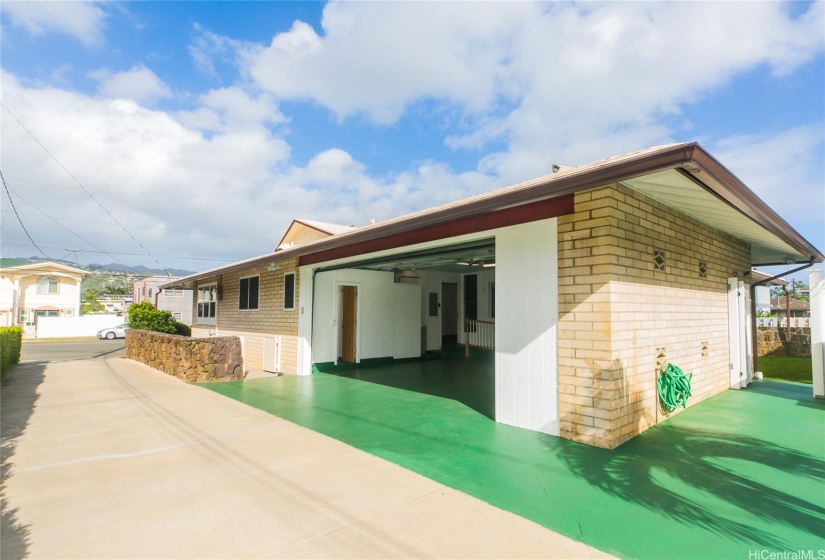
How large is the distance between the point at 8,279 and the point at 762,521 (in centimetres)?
4401

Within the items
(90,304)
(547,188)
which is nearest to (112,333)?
(547,188)

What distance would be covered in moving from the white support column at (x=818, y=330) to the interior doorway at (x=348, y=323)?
949 centimetres

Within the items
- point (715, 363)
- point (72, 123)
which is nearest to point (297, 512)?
point (715, 363)

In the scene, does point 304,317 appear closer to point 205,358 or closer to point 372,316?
point 372,316

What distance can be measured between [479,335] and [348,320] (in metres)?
4.48

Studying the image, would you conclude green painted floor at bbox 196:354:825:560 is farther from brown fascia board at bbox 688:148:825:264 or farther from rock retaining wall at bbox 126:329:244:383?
rock retaining wall at bbox 126:329:244:383

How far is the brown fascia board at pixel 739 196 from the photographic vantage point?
339 centimetres

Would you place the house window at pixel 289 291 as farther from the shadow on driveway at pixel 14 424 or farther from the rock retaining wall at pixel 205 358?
the shadow on driveway at pixel 14 424

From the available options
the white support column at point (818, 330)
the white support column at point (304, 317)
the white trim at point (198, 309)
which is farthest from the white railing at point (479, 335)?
the white trim at point (198, 309)

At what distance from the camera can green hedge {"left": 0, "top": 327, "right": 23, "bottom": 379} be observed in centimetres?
963

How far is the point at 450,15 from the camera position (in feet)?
26.5

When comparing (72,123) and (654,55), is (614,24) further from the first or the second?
(72,123)

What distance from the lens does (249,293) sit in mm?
12914

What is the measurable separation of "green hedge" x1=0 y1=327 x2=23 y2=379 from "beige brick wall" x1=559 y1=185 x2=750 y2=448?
12.3 meters
